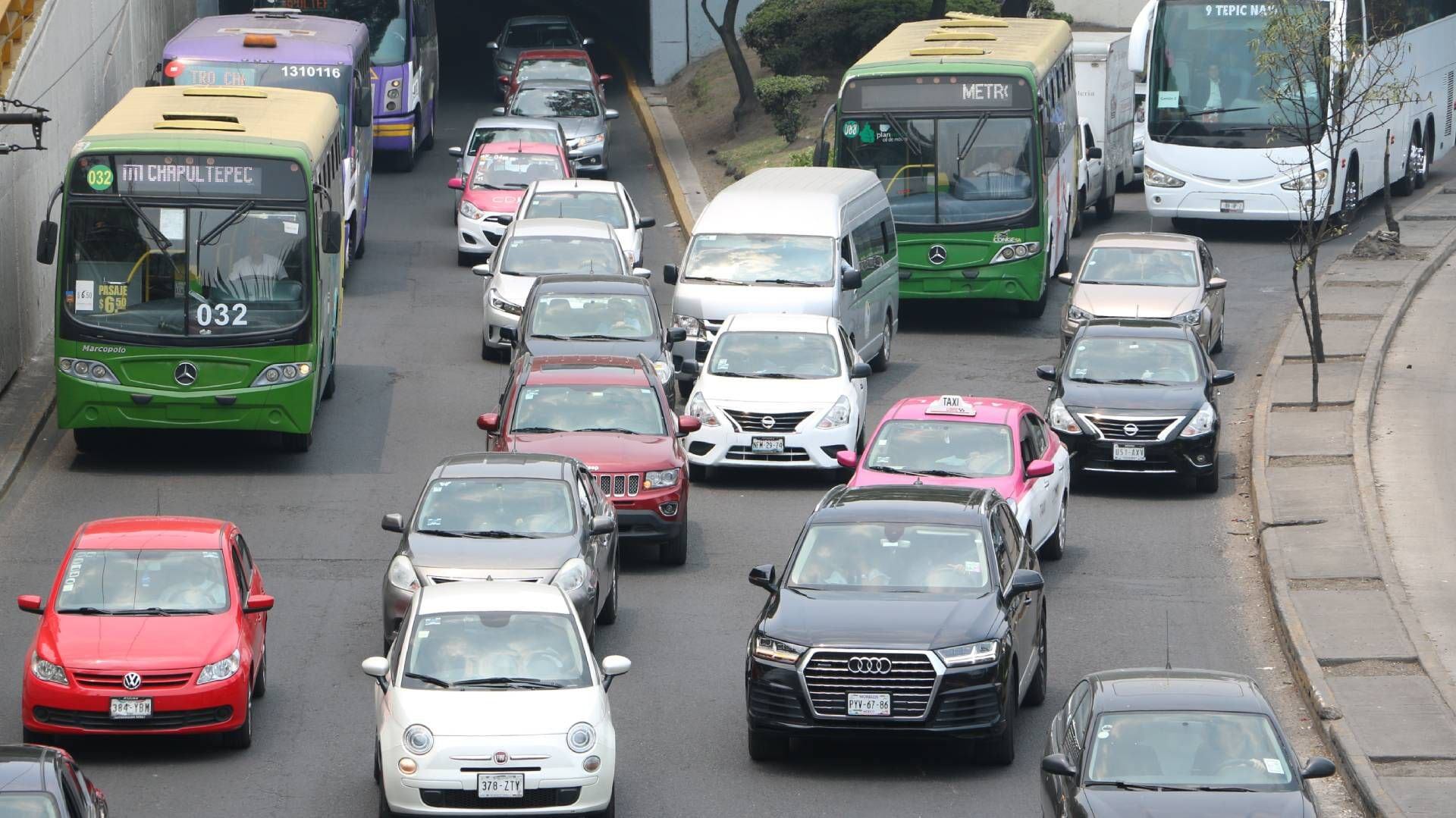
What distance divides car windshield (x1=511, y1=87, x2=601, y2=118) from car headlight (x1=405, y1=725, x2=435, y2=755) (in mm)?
30353

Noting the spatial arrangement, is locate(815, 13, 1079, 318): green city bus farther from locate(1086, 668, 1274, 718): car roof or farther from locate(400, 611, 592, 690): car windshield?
locate(1086, 668, 1274, 718): car roof

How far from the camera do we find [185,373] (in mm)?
22375

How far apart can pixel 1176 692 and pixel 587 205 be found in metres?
21.3

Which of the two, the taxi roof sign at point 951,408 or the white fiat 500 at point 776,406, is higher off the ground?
the taxi roof sign at point 951,408

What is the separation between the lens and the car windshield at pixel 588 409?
20.6 meters

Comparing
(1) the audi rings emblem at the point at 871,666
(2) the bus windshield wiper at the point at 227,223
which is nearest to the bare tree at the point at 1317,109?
(2) the bus windshield wiper at the point at 227,223

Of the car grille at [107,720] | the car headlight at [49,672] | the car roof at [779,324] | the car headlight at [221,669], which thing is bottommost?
the car roof at [779,324]

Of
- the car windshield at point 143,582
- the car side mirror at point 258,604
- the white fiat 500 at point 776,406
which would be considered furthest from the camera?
the white fiat 500 at point 776,406

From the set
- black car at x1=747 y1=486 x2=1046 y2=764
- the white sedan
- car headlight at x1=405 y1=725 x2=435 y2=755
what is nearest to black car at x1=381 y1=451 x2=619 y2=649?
black car at x1=747 y1=486 x2=1046 y2=764

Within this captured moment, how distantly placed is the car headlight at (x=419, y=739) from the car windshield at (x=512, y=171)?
2235cm

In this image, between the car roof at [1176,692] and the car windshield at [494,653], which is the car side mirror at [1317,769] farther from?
the car windshield at [494,653]

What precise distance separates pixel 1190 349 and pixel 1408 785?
10.4 meters

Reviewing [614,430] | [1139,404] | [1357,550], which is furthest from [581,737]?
[1139,404]

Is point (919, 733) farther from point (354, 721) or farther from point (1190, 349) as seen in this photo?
point (1190, 349)
